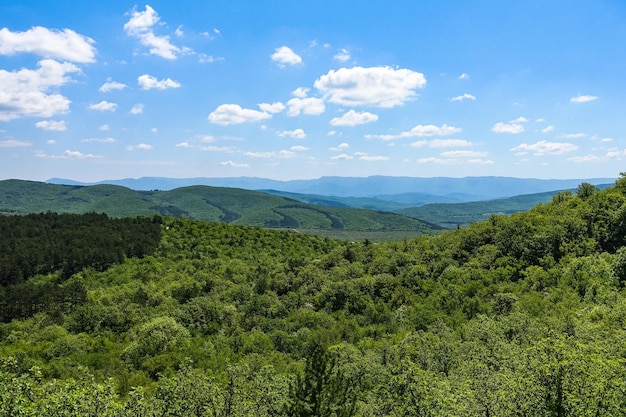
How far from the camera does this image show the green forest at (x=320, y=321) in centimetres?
2720

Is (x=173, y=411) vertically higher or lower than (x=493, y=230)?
lower

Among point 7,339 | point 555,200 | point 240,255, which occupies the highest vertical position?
point 555,200

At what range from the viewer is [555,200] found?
313 feet

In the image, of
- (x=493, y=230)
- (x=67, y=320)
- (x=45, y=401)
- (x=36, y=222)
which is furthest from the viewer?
(x=36, y=222)

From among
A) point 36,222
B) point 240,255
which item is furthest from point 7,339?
point 36,222

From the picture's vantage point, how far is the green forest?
27.2 metres

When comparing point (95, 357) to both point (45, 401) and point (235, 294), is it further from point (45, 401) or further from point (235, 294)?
point (45, 401)

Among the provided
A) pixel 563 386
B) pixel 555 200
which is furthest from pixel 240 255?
pixel 563 386

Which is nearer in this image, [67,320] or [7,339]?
[7,339]

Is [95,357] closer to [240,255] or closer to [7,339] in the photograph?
[7,339]

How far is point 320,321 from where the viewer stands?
73.2 metres

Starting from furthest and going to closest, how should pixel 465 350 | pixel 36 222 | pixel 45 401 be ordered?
pixel 36 222 → pixel 465 350 → pixel 45 401

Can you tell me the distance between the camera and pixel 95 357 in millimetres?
61781

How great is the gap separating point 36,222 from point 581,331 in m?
144
